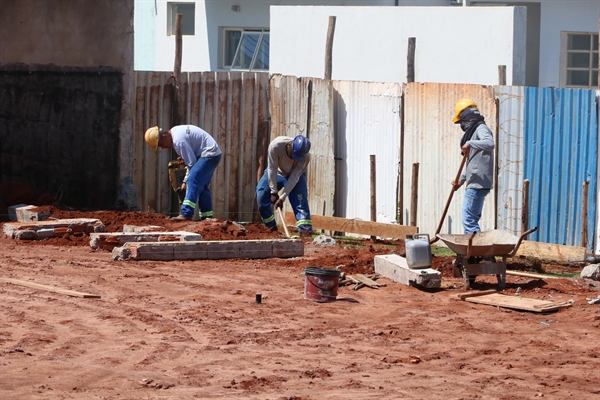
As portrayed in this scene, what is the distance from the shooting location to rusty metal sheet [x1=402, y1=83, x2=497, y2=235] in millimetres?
13773

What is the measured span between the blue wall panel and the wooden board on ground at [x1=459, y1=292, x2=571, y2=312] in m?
3.79

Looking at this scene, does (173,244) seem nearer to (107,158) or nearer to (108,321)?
Result: (108,321)

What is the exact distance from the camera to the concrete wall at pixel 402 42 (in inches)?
800

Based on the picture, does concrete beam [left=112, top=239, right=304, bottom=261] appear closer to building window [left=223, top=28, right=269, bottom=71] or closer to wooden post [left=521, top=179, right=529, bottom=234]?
wooden post [left=521, top=179, right=529, bottom=234]

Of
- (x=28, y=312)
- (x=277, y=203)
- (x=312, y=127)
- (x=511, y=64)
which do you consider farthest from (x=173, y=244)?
(x=511, y=64)

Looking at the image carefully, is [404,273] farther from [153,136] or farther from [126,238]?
[153,136]

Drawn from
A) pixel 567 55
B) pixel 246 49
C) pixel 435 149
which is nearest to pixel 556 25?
pixel 567 55

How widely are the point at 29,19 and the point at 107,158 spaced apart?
2.46 meters

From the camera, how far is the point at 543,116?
1315 centimetres

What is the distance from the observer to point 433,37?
68.6 feet

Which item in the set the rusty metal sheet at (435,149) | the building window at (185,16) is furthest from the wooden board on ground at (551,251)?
the building window at (185,16)

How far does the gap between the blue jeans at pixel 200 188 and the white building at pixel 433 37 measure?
26.6ft

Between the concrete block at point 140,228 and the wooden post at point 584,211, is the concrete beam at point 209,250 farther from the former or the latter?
the wooden post at point 584,211

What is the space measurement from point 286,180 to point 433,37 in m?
8.28
